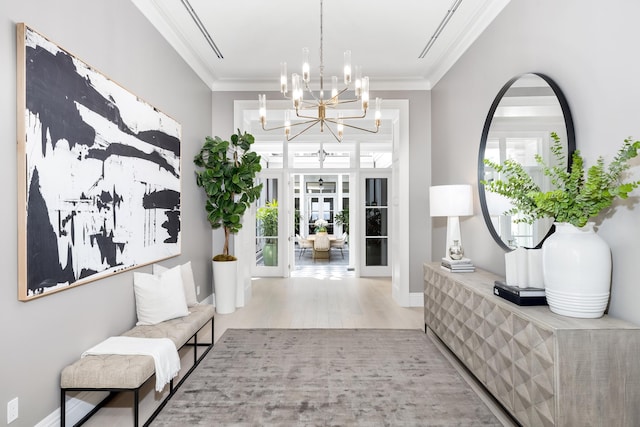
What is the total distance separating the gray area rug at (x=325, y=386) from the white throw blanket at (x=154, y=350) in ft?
0.89

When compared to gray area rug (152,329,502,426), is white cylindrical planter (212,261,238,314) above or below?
above

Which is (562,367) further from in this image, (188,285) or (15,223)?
(188,285)

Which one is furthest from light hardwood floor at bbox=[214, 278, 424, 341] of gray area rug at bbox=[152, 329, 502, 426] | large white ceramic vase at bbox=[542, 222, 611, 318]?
large white ceramic vase at bbox=[542, 222, 611, 318]

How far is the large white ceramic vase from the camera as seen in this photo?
1.62 m

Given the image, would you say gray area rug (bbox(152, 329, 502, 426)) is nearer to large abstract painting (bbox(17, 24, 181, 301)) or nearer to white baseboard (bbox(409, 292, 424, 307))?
large abstract painting (bbox(17, 24, 181, 301))

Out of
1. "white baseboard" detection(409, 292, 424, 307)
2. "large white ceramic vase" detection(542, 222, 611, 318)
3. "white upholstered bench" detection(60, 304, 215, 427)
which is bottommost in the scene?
"white baseboard" detection(409, 292, 424, 307)

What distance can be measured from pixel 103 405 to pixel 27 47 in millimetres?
2212

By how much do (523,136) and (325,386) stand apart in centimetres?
233

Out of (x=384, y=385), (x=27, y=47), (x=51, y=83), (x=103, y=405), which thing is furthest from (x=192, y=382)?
(x=27, y=47)

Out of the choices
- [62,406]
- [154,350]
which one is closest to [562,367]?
[154,350]

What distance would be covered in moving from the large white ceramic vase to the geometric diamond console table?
0.06 m

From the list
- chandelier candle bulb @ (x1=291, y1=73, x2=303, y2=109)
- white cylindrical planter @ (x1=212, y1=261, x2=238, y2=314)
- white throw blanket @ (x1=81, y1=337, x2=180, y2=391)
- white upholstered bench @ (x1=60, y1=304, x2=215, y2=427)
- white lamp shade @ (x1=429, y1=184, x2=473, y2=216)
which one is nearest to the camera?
white upholstered bench @ (x1=60, y1=304, x2=215, y2=427)

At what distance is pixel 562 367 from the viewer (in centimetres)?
154

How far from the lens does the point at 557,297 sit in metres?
1.73
